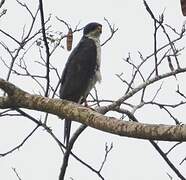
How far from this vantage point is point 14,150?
136 inches

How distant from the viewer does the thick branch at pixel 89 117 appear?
2.05 meters

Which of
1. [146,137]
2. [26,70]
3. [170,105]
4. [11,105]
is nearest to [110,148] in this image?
[170,105]

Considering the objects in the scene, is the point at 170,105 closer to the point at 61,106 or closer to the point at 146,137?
the point at 61,106

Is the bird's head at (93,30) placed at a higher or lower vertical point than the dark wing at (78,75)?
higher

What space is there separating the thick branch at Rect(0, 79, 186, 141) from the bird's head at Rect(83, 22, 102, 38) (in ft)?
12.7

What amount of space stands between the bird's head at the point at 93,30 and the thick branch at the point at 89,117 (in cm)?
387

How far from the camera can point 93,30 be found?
6.54 meters

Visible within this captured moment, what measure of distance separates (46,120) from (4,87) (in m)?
1.48

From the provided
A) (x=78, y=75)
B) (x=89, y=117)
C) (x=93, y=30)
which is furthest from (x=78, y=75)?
(x=89, y=117)

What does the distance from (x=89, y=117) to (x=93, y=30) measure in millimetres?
4191

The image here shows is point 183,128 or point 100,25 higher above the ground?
point 100,25

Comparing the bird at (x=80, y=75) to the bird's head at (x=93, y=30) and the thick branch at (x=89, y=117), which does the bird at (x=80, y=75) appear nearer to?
the bird's head at (x=93, y=30)

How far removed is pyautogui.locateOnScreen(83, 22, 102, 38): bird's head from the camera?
6504mm

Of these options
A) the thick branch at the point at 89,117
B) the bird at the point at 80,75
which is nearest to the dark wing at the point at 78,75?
the bird at the point at 80,75
